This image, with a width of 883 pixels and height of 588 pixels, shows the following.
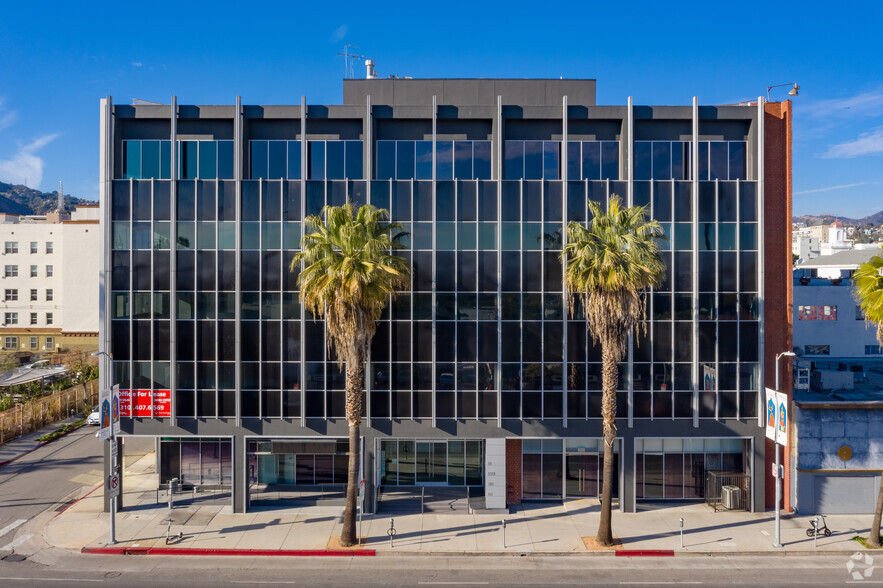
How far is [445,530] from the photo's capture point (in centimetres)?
2702

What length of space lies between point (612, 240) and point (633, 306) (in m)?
2.97

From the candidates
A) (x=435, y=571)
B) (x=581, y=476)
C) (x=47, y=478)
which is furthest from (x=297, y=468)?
(x=581, y=476)

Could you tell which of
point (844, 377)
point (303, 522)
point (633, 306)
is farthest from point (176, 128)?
point (844, 377)

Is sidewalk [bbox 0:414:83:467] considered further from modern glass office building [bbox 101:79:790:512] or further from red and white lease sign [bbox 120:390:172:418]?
modern glass office building [bbox 101:79:790:512]

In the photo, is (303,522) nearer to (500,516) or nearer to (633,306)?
(500,516)

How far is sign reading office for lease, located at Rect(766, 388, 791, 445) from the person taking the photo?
25.1 meters

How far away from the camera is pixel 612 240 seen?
2420cm

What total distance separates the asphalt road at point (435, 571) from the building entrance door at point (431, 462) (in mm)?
7131

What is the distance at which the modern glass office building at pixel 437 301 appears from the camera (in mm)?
29016

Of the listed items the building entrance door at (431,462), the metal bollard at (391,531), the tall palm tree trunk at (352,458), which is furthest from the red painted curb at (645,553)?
the tall palm tree trunk at (352,458)

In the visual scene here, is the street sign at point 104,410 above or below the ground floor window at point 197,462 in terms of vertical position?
above

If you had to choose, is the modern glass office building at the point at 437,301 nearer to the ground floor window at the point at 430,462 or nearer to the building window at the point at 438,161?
the building window at the point at 438,161

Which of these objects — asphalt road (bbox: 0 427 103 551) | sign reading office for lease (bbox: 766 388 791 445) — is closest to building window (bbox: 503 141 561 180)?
sign reading office for lease (bbox: 766 388 791 445)

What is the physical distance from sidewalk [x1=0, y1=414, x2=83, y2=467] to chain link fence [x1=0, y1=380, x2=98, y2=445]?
436 millimetres
